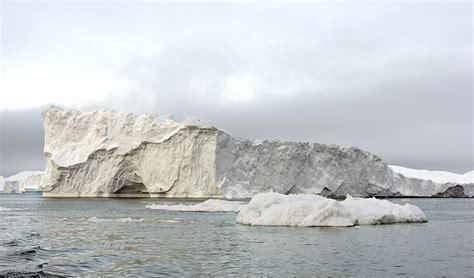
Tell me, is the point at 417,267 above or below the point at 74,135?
below

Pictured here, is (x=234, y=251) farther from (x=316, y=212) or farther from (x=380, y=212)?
(x=380, y=212)

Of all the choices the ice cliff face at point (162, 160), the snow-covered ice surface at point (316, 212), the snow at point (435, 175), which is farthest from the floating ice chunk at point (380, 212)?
the snow at point (435, 175)

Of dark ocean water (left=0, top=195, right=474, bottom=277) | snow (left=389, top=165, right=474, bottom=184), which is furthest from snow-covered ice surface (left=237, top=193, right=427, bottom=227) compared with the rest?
snow (left=389, top=165, right=474, bottom=184)

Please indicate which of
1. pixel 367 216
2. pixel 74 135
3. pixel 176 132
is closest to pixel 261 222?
pixel 367 216

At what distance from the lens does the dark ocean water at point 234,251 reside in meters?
9.93

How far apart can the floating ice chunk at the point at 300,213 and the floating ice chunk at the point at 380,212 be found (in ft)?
3.81

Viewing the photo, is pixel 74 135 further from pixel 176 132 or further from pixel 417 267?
pixel 417 267

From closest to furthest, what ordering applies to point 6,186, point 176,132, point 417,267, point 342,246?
point 417,267
point 342,246
point 176,132
point 6,186

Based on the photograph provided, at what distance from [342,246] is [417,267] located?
10.4 feet

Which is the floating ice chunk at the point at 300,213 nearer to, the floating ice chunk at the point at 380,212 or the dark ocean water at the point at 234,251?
the dark ocean water at the point at 234,251

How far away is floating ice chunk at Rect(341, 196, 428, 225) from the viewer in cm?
2062

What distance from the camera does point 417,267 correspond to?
10.5 meters

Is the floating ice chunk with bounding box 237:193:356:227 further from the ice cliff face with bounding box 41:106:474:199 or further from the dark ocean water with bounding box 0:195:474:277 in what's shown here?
the ice cliff face with bounding box 41:106:474:199

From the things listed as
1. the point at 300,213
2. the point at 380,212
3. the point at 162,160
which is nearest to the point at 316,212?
the point at 300,213
